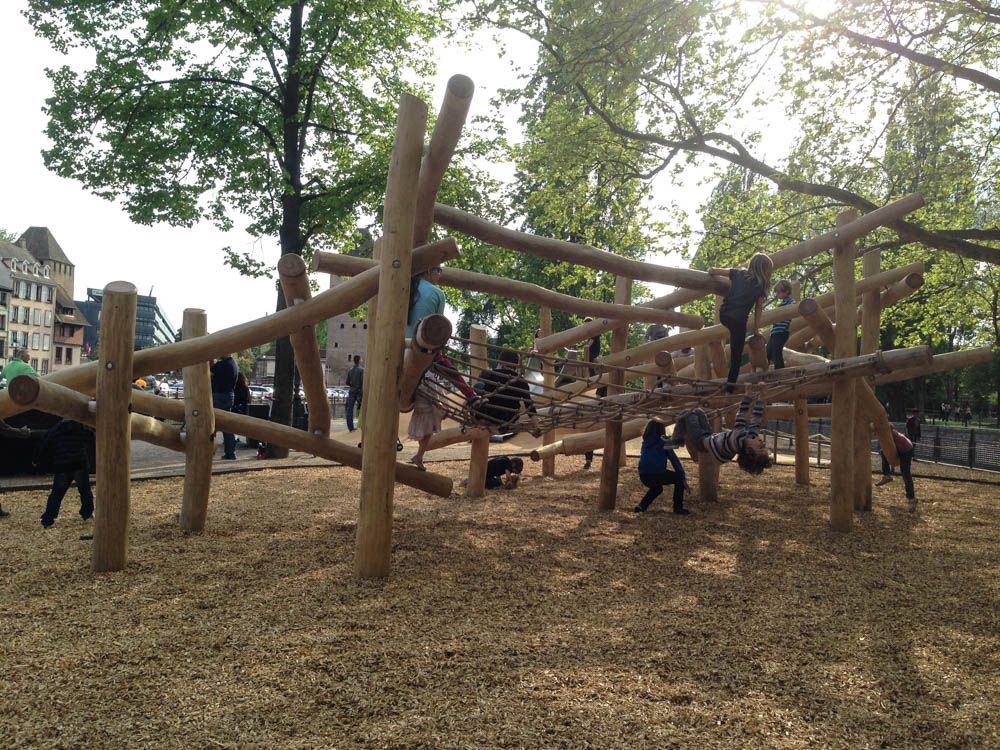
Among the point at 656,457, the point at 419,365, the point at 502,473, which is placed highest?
the point at 419,365

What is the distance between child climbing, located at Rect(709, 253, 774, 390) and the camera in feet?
20.2

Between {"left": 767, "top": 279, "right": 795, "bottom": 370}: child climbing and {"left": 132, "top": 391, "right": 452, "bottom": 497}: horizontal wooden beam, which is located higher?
{"left": 767, "top": 279, "right": 795, "bottom": 370}: child climbing

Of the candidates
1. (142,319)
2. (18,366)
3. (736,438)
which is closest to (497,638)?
(736,438)

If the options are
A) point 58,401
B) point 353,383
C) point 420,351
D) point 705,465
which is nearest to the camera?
point 58,401

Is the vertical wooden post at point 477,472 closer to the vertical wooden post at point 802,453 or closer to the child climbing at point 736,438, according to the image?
the child climbing at point 736,438

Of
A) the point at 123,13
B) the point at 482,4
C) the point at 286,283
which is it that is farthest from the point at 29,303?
the point at 286,283

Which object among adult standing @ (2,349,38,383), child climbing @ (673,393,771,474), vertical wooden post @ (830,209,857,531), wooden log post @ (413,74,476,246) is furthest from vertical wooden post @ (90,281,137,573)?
vertical wooden post @ (830,209,857,531)

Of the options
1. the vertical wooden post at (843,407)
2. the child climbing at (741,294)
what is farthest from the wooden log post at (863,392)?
the child climbing at (741,294)

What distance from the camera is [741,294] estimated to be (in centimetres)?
619

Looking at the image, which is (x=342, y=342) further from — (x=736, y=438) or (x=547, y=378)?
(x=736, y=438)

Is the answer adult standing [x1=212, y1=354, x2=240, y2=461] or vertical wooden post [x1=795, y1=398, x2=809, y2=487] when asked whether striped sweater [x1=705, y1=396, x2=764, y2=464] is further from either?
adult standing [x1=212, y1=354, x2=240, y2=461]

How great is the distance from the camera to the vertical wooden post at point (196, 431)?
563 centimetres

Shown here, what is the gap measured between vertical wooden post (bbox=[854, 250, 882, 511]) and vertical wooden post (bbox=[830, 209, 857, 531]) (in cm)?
66

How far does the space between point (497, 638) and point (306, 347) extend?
2.88m
